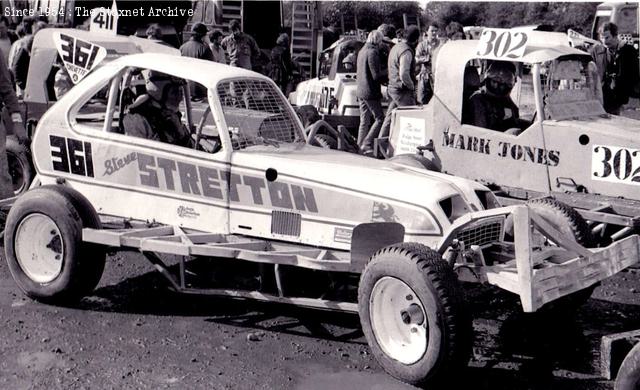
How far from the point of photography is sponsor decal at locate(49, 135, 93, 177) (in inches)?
259

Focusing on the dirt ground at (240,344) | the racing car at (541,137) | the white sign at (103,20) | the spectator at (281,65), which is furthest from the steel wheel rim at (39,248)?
the spectator at (281,65)

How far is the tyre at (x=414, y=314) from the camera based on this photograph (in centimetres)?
468

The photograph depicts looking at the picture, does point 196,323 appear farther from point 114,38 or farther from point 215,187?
Result: point 114,38

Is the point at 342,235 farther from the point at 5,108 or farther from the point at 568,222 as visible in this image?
the point at 5,108

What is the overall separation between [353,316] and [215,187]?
143cm

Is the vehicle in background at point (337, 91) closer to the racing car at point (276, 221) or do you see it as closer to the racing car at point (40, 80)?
the racing car at point (40, 80)

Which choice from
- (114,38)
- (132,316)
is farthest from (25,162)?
(132,316)

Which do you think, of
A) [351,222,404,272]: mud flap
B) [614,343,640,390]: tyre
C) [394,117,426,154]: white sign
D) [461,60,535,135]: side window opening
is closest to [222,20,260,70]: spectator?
[394,117,426,154]: white sign

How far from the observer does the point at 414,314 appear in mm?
4887

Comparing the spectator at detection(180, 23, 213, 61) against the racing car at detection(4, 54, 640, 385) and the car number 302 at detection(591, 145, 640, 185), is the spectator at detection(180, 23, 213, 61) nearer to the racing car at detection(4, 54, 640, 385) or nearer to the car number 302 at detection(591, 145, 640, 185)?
the racing car at detection(4, 54, 640, 385)

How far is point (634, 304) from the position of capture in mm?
6871

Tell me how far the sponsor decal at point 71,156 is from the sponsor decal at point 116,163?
16 centimetres

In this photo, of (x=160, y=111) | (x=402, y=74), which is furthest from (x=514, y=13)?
(x=160, y=111)

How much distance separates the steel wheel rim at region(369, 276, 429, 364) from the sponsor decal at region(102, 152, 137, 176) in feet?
7.76
